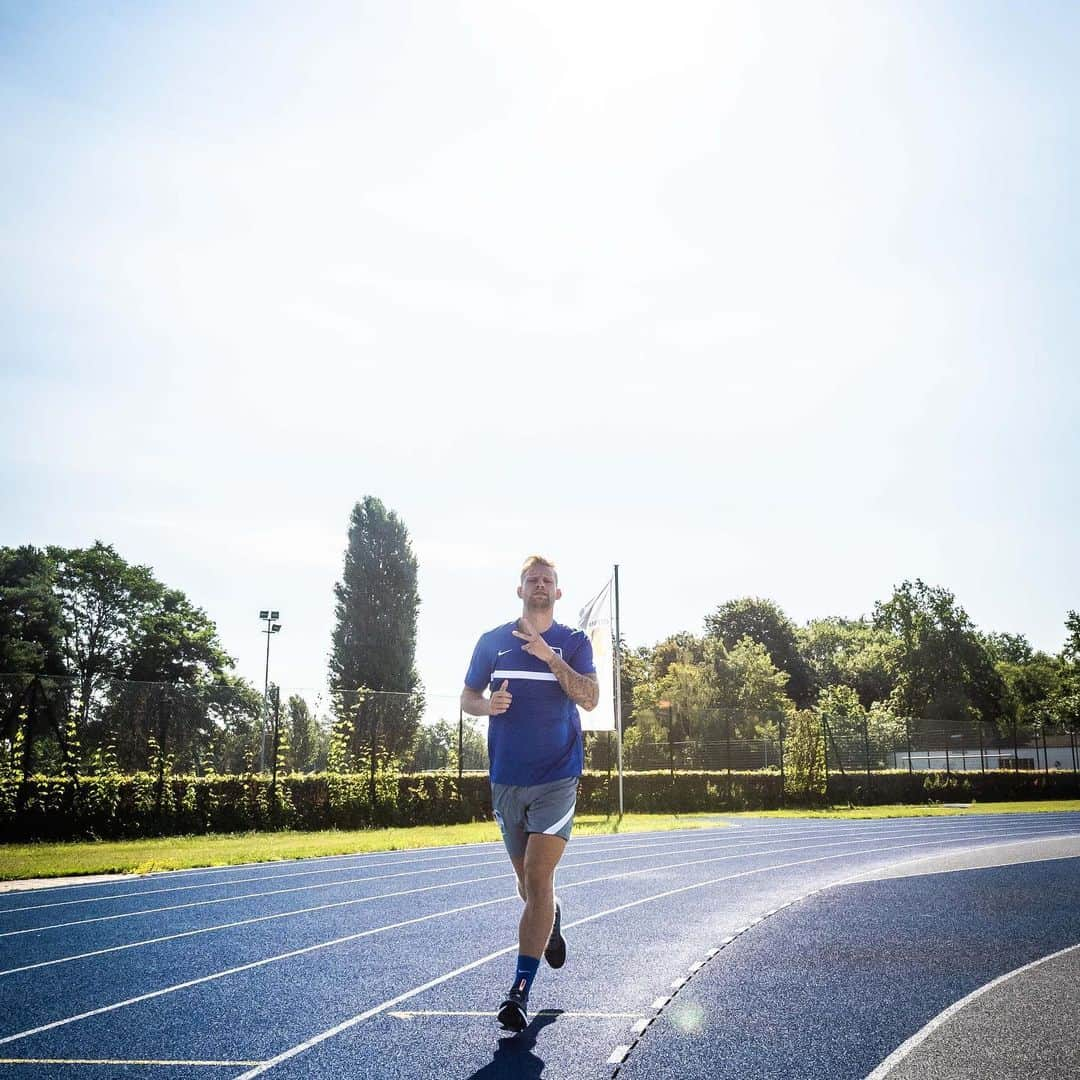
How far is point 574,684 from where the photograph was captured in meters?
4.66

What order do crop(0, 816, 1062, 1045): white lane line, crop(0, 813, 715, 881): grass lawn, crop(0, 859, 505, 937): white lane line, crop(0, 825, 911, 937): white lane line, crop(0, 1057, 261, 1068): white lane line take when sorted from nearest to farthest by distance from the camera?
1. crop(0, 1057, 261, 1068): white lane line
2. crop(0, 816, 1062, 1045): white lane line
3. crop(0, 859, 505, 937): white lane line
4. crop(0, 825, 911, 937): white lane line
5. crop(0, 813, 715, 881): grass lawn

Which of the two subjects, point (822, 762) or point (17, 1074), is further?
point (822, 762)

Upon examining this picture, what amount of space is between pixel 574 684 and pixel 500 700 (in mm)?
384

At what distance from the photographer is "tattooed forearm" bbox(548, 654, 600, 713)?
4617 mm

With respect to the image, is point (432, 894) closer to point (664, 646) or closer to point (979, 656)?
point (664, 646)

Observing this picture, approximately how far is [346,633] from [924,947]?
1594 inches

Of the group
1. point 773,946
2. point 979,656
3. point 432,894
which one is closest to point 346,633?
point 432,894

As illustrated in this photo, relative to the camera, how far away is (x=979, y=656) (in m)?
72.0

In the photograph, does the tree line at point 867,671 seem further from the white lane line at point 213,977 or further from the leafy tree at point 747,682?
the white lane line at point 213,977

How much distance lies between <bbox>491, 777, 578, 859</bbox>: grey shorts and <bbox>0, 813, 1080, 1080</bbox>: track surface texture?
0.92 m

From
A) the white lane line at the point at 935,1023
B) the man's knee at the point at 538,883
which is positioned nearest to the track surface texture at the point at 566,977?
the white lane line at the point at 935,1023

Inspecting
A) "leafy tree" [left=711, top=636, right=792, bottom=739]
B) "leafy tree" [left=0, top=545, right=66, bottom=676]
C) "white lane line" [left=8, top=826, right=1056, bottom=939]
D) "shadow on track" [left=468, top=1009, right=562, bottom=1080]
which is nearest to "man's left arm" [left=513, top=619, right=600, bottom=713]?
"shadow on track" [left=468, top=1009, right=562, bottom=1080]

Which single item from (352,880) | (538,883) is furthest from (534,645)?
(352,880)

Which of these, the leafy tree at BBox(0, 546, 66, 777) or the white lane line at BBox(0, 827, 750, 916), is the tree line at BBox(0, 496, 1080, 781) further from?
the white lane line at BBox(0, 827, 750, 916)
